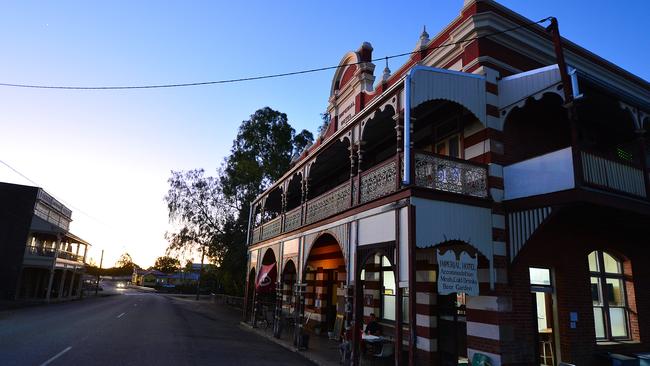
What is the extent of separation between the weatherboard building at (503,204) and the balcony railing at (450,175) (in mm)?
31

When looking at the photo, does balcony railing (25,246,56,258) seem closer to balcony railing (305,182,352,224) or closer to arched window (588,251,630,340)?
balcony railing (305,182,352,224)

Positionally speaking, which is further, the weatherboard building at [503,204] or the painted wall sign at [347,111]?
the painted wall sign at [347,111]

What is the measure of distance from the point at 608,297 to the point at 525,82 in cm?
642

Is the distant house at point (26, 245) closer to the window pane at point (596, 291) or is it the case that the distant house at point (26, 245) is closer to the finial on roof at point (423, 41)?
the finial on roof at point (423, 41)

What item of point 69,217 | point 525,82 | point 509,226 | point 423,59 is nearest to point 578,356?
point 509,226

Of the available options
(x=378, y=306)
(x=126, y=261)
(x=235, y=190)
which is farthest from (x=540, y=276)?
(x=126, y=261)

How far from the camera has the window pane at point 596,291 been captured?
10.9 meters

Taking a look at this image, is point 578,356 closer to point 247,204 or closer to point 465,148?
point 465,148

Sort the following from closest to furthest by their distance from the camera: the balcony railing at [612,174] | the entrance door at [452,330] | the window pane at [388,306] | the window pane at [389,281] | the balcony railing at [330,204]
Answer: the balcony railing at [612,174] → the entrance door at [452,330] → the balcony railing at [330,204] → the window pane at [388,306] → the window pane at [389,281]

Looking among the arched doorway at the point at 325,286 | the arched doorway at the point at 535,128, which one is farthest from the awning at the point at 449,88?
the arched doorway at the point at 325,286

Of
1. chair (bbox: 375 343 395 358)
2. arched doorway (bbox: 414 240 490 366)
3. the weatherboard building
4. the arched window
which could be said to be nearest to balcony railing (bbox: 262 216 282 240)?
the weatherboard building

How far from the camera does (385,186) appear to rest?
31.9 ft

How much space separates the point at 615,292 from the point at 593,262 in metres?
1.12

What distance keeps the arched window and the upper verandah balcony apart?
4532 mm
